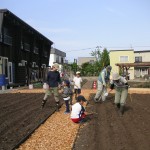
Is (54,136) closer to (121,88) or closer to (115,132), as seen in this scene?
(115,132)

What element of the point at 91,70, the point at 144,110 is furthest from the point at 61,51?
the point at 144,110

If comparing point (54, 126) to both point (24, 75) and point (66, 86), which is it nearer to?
point (66, 86)

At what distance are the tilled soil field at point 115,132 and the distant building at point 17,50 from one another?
1938 centimetres

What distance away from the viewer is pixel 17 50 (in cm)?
3269

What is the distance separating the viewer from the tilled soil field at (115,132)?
6.93 meters

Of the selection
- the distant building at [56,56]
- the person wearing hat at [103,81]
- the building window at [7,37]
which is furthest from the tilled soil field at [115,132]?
the distant building at [56,56]

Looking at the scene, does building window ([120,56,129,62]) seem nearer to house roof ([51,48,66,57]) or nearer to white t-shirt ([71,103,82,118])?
house roof ([51,48,66,57])

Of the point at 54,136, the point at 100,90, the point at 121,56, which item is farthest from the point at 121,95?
the point at 121,56

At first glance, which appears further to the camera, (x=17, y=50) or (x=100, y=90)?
(x=17, y=50)

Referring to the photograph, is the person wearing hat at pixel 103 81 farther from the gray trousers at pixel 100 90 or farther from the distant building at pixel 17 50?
the distant building at pixel 17 50

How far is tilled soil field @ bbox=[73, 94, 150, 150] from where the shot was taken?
6.93 m

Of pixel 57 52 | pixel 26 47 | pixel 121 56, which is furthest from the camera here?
pixel 57 52

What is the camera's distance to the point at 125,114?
11.1 meters

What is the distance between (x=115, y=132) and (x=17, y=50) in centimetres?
2562
